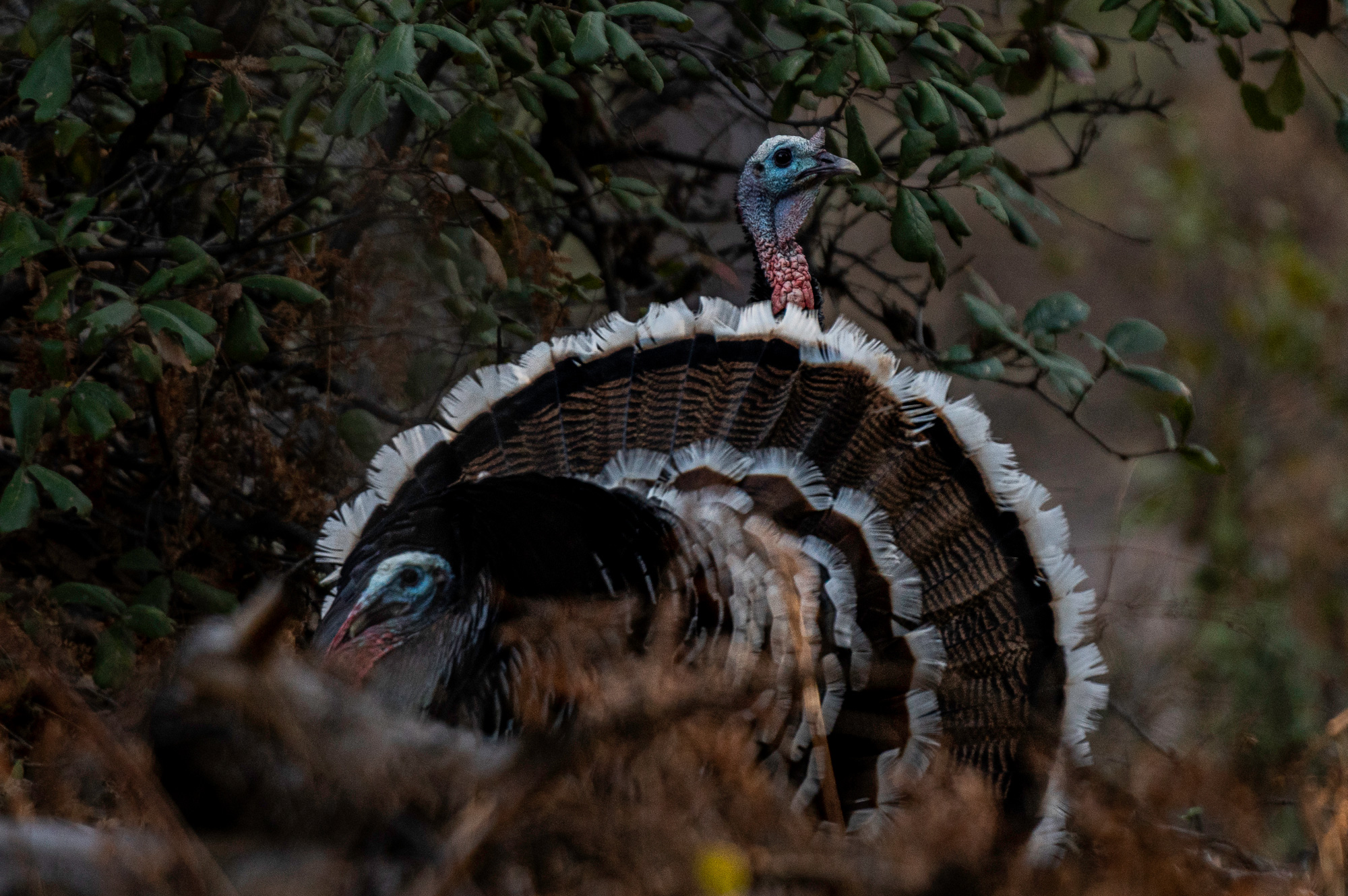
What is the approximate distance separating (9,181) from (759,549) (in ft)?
5.59

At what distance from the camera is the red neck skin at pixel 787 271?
127 inches

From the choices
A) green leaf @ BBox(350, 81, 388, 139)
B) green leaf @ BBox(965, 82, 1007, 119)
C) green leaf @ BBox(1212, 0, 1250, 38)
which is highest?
green leaf @ BBox(350, 81, 388, 139)

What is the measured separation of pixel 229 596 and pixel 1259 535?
15.9ft

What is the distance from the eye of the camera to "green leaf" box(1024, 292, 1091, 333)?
9.43 feet

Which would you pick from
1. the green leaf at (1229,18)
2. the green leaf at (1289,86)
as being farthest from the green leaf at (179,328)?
the green leaf at (1289,86)

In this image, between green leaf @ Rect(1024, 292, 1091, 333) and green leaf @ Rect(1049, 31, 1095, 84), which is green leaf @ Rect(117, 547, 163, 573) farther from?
green leaf @ Rect(1049, 31, 1095, 84)

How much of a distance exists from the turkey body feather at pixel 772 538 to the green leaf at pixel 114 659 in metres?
0.44

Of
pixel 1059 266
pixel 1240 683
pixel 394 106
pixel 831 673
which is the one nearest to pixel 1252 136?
pixel 1059 266

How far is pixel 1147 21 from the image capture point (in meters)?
2.71

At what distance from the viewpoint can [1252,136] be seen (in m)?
9.74

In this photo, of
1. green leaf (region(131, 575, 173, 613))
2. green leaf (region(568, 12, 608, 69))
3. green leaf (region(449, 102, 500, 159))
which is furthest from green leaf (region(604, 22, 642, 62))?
green leaf (region(131, 575, 173, 613))

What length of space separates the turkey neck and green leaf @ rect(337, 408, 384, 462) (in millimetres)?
1095

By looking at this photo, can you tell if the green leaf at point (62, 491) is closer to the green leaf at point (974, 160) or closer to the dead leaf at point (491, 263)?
the dead leaf at point (491, 263)

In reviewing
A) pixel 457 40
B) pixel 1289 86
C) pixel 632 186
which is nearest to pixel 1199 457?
pixel 1289 86
